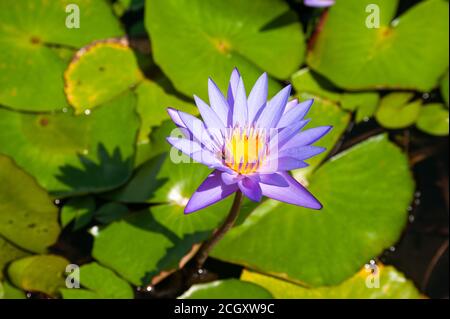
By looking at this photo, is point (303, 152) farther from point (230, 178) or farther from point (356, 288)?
point (356, 288)

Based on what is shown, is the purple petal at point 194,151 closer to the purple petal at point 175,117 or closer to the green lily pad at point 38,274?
the purple petal at point 175,117

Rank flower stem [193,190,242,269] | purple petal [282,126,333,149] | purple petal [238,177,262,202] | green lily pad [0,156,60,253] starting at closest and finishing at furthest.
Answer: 1. purple petal [238,177,262,202]
2. purple petal [282,126,333,149]
3. flower stem [193,190,242,269]
4. green lily pad [0,156,60,253]

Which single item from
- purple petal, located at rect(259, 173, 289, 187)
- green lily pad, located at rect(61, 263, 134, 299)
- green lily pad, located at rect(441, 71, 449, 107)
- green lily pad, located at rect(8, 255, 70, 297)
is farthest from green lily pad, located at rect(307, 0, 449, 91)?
green lily pad, located at rect(8, 255, 70, 297)

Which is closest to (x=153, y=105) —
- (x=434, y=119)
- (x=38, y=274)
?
(x=38, y=274)

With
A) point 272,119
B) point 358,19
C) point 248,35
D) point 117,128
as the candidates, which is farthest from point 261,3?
point 272,119

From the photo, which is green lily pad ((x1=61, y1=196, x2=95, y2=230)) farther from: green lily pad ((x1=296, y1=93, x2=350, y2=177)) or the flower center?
green lily pad ((x1=296, y1=93, x2=350, y2=177))
